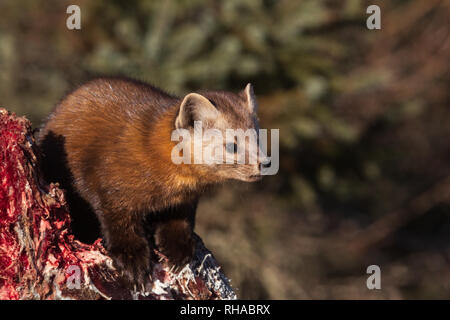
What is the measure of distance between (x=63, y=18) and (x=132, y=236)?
8197 millimetres

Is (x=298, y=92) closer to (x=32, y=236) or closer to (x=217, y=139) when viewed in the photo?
(x=217, y=139)

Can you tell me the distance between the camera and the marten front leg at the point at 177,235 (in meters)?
4.28

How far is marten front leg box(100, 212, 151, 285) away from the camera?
3957mm

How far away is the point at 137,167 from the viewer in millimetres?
4363

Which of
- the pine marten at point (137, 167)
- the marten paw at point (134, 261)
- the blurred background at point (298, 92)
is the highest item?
the blurred background at point (298, 92)

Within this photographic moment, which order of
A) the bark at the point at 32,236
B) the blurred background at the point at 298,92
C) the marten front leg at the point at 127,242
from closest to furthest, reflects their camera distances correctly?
the bark at the point at 32,236
the marten front leg at the point at 127,242
the blurred background at the point at 298,92

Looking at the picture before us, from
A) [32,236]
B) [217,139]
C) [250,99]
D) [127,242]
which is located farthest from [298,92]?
[32,236]

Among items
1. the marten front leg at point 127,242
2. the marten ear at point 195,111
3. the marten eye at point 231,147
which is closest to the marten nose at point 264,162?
the marten eye at point 231,147

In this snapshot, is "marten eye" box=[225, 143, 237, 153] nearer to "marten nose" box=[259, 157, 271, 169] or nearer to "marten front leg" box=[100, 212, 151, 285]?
"marten nose" box=[259, 157, 271, 169]

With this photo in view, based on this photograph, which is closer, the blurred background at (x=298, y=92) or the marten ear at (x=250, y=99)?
the marten ear at (x=250, y=99)

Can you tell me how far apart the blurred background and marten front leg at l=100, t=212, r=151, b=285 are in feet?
11.5

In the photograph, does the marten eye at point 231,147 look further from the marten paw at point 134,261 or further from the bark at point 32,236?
the bark at point 32,236

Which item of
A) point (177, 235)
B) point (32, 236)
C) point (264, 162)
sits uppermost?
point (264, 162)

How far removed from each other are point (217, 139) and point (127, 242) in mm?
927
